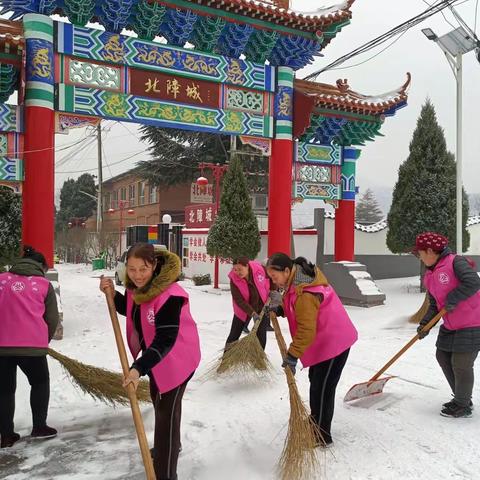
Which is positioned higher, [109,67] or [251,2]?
[251,2]

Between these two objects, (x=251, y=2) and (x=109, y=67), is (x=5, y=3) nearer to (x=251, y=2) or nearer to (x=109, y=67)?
(x=109, y=67)

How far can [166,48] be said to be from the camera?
749cm

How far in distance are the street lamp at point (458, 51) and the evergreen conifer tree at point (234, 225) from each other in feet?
17.2

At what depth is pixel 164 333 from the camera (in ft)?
7.62

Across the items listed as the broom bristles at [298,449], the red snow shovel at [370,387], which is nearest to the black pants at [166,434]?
the broom bristles at [298,449]

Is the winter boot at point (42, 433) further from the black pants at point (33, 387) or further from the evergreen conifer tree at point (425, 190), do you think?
the evergreen conifer tree at point (425, 190)

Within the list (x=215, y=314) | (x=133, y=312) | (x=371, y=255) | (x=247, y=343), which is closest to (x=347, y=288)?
(x=215, y=314)

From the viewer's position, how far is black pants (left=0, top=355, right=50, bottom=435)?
313cm

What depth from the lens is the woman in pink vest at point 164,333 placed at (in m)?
2.35

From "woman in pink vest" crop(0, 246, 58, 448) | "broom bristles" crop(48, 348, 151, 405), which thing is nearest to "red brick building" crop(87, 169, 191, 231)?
"broom bristles" crop(48, 348, 151, 405)

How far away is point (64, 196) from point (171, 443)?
45.6 meters

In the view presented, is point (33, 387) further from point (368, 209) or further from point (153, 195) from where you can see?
point (368, 209)

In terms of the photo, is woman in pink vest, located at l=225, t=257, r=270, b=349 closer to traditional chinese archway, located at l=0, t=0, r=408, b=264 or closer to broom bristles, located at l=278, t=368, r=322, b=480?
broom bristles, located at l=278, t=368, r=322, b=480

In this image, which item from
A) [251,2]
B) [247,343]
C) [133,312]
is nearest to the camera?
[133,312]
